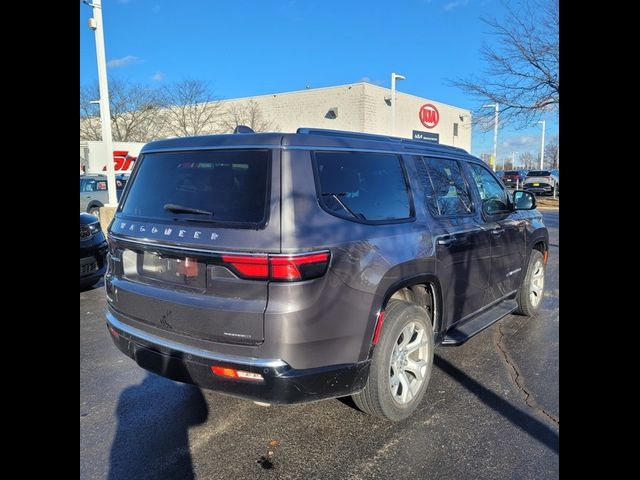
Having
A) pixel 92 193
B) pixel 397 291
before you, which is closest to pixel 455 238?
pixel 397 291

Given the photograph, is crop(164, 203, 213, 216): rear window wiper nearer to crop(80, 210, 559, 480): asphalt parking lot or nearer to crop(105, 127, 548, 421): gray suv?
crop(105, 127, 548, 421): gray suv

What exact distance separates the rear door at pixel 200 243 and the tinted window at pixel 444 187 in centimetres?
145

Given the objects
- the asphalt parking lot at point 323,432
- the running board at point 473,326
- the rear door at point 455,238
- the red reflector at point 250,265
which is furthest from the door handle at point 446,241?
the red reflector at point 250,265

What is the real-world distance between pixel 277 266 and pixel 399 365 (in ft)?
4.16

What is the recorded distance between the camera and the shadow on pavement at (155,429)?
269 centimetres

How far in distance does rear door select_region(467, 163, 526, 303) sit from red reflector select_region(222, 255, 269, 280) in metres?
2.50

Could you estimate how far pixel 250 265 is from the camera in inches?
99.3

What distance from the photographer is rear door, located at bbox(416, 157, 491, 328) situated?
11.7ft

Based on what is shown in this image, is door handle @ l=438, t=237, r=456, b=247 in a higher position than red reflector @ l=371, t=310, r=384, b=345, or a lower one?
higher

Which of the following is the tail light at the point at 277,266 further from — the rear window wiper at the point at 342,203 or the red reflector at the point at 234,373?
the red reflector at the point at 234,373

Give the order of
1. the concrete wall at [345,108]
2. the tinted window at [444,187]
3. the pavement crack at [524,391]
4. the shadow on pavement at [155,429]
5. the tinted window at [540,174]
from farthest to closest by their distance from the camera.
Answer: the tinted window at [540,174], the concrete wall at [345,108], the tinted window at [444,187], the pavement crack at [524,391], the shadow on pavement at [155,429]

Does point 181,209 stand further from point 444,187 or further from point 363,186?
point 444,187

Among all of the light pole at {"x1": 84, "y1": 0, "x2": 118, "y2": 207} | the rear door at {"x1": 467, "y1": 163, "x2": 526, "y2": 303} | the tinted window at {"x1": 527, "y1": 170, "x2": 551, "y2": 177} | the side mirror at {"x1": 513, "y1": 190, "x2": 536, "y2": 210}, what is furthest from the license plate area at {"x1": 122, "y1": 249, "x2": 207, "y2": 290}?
the tinted window at {"x1": 527, "y1": 170, "x2": 551, "y2": 177}
